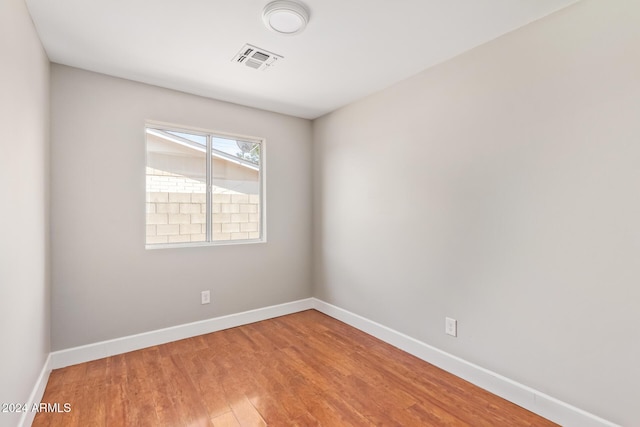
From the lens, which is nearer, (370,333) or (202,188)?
(370,333)

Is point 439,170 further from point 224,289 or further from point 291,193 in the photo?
point 224,289

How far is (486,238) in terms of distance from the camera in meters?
2.10

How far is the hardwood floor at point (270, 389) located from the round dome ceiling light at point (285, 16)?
238 centimetres

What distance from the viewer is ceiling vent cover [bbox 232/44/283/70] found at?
2.21 m

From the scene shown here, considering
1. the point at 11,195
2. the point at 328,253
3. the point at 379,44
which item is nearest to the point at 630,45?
the point at 379,44

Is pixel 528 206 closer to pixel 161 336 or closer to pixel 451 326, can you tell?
pixel 451 326

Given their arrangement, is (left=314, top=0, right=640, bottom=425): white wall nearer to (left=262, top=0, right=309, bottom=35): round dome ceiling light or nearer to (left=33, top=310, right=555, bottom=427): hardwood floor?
(left=33, top=310, right=555, bottom=427): hardwood floor

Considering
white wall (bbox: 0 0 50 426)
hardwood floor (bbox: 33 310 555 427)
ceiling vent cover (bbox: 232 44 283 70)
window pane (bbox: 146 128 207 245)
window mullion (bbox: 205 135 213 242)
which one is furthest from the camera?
window mullion (bbox: 205 135 213 242)

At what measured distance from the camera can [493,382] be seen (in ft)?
6.65

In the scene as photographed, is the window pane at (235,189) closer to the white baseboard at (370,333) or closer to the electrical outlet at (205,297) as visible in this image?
the electrical outlet at (205,297)

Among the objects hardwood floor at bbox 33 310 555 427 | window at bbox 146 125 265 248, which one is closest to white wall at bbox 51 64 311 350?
window at bbox 146 125 265 248

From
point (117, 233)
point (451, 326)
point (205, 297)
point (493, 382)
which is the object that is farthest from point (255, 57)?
point (493, 382)

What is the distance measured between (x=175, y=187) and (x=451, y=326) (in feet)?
9.02

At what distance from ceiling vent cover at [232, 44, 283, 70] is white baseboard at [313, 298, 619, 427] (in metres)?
2.52
